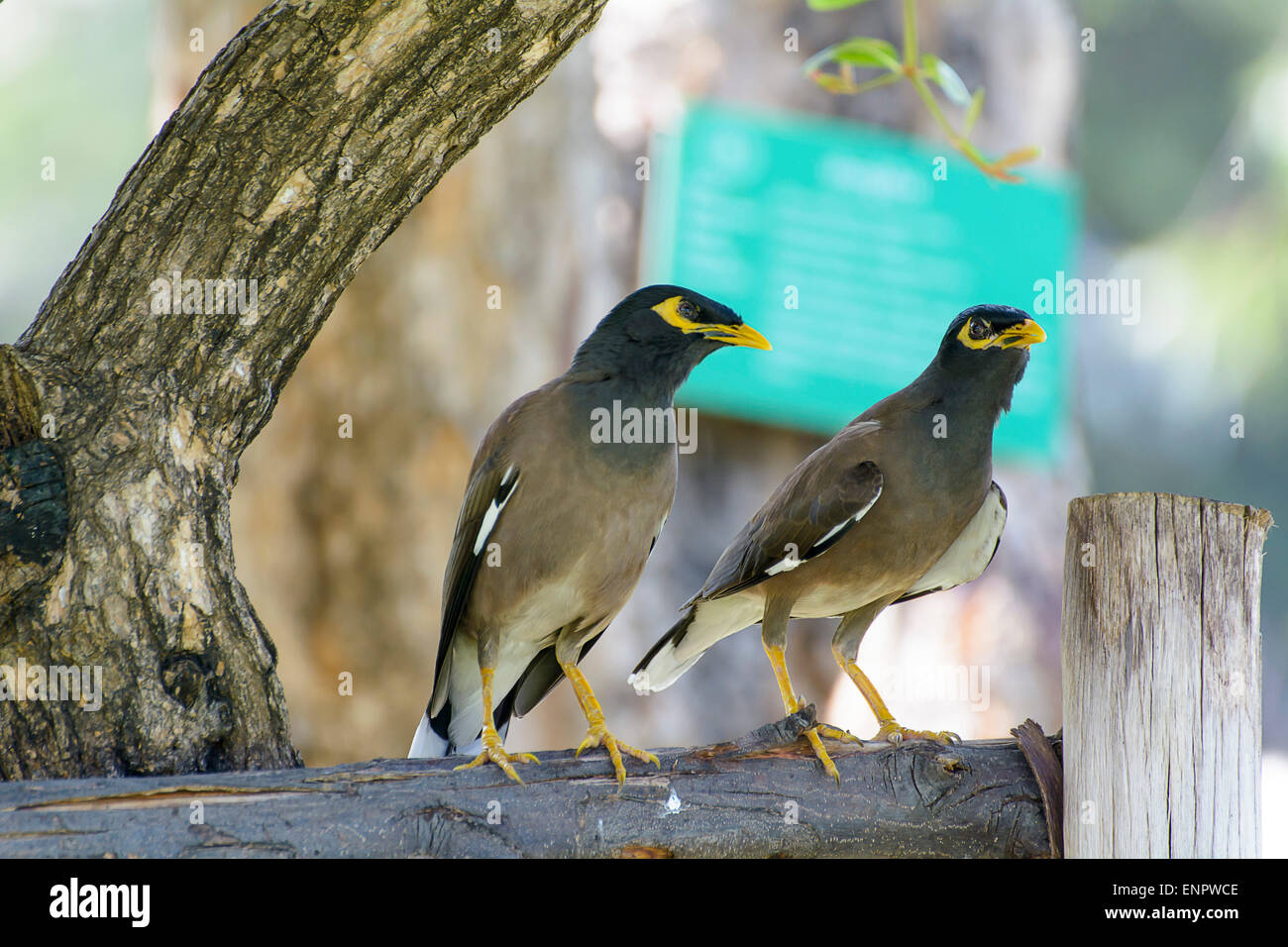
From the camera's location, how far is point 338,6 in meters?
2.46

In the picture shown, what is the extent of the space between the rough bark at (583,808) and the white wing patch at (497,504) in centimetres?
59

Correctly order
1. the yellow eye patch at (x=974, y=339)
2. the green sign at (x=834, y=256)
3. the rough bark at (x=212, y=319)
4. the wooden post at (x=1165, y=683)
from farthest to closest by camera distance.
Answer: the green sign at (x=834, y=256), the yellow eye patch at (x=974, y=339), the rough bark at (x=212, y=319), the wooden post at (x=1165, y=683)

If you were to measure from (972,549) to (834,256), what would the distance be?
8.23 ft

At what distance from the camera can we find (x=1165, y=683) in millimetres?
2178

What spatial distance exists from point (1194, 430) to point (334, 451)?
35.5 feet

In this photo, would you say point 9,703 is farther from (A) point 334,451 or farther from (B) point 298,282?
(A) point 334,451

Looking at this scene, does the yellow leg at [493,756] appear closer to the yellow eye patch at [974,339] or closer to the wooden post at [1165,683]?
the wooden post at [1165,683]

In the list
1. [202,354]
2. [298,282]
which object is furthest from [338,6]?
[202,354]

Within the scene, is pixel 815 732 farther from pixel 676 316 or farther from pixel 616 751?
pixel 676 316

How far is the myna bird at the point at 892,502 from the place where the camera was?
105 inches

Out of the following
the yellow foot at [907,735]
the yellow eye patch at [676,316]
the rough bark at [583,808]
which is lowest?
the rough bark at [583,808]

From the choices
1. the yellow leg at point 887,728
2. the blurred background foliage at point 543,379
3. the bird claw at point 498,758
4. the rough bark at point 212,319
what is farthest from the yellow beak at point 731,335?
the blurred background foliage at point 543,379

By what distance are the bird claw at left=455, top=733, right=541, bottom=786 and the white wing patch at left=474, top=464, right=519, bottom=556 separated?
1.51ft

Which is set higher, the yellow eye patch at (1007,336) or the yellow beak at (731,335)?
the yellow beak at (731,335)
